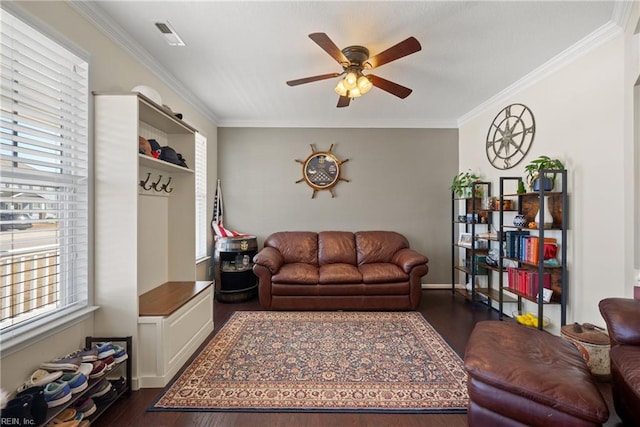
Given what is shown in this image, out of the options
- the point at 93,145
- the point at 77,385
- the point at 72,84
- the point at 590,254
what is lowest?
the point at 77,385

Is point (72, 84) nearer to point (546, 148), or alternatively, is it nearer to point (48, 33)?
point (48, 33)

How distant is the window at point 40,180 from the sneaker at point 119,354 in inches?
14.8

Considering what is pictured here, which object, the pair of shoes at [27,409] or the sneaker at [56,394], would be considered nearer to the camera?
the pair of shoes at [27,409]

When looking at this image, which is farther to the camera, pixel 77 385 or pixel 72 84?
pixel 72 84

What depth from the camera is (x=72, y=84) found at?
5.93 feet

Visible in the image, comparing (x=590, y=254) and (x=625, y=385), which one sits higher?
(x=590, y=254)

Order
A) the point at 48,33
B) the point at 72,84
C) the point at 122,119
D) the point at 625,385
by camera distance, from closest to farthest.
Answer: the point at 625,385 → the point at 48,33 → the point at 72,84 → the point at 122,119

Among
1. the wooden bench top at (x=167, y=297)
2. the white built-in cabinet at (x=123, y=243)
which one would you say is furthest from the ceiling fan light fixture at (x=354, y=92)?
the wooden bench top at (x=167, y=297)

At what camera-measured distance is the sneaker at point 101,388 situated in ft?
5.34

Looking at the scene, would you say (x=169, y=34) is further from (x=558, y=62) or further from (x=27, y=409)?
(x=558, y=62)

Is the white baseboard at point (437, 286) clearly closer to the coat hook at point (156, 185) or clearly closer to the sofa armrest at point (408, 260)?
the sofa armrest at point (408, 260)

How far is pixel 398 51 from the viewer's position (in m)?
1.97

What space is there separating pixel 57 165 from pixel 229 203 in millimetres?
2719

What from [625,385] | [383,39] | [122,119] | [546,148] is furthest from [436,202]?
[122,119]
